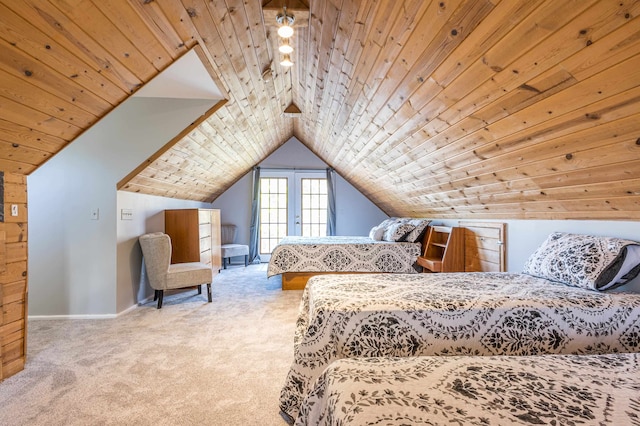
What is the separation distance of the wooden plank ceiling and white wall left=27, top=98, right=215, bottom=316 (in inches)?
8.8

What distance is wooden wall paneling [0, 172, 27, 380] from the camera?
6.63 ft

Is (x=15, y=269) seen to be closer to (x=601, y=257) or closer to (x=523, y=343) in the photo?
(x=523, y=343)

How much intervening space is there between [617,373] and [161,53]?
2.73 metres

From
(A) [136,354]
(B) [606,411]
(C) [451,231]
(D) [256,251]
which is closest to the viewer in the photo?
(B) [606,411]

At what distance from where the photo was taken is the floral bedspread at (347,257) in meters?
4.24

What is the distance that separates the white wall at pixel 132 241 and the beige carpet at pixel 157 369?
25 cm

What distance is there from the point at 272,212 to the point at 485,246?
14.1 ft

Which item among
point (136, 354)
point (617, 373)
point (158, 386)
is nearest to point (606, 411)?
point (617, 373)

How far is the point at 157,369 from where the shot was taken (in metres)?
2.12

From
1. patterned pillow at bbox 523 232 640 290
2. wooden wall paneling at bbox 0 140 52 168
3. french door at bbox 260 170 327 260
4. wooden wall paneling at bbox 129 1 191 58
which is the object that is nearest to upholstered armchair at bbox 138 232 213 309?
wooden wall paneling at bbox 0 140 52 168

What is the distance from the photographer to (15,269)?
6.92 feet

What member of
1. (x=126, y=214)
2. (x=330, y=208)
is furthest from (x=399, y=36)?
(x=330, y=208)

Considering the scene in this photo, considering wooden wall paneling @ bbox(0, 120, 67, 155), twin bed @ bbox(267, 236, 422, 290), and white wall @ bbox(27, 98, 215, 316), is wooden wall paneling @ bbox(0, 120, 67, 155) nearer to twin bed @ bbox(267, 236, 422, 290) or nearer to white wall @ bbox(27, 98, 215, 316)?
white wall @ bbox(27, 98, 215, 316)

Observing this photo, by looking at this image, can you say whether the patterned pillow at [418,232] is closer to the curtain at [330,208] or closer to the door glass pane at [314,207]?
the curtain at [330,208]
